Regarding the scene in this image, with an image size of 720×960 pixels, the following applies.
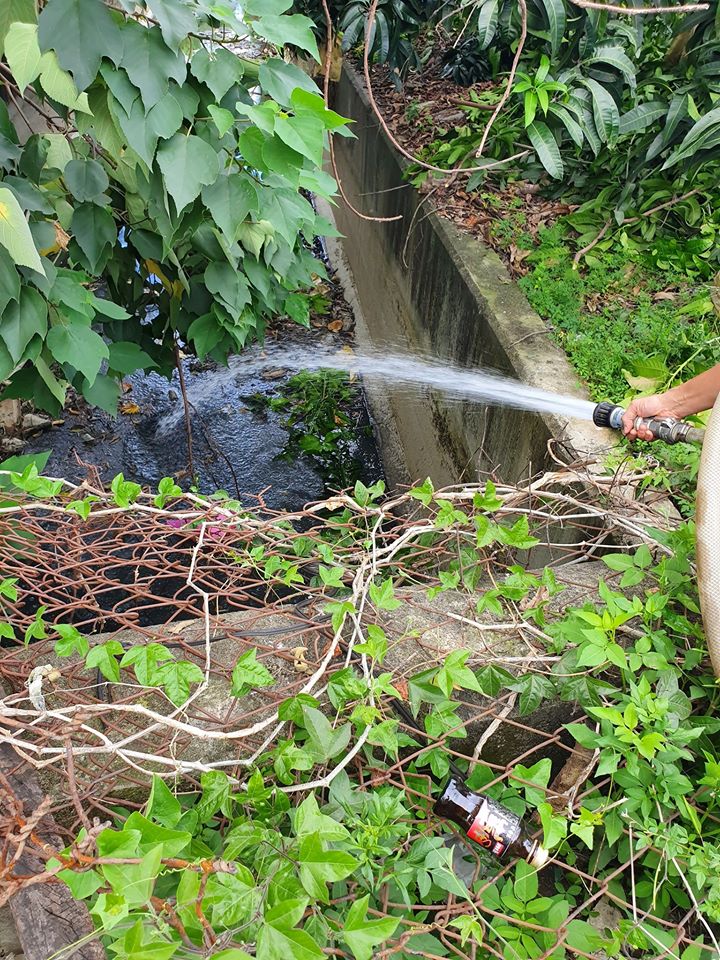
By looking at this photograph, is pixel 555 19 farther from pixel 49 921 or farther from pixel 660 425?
pixel 49 921

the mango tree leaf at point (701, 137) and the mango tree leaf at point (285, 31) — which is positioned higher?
the mango tree leaf at point (285, 31)

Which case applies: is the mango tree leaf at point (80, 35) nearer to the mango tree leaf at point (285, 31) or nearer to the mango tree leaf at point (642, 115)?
the mango tree leaf at point (285, 31)

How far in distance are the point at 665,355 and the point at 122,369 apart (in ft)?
7.98

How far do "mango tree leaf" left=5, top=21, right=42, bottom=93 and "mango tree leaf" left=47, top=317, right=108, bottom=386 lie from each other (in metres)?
0.80

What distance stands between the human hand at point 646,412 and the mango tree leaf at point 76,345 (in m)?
1.84

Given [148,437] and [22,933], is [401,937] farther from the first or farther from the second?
[148,437]

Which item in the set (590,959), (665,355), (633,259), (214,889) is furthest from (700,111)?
(214,889)

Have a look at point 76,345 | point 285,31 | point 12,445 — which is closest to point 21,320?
point 76,345

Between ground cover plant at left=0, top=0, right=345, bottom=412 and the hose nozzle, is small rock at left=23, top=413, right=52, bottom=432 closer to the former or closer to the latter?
ground cover plant at left=0, top=0, right=345, bottom=412

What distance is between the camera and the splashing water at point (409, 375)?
2.94 metres

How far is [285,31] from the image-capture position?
1.71 meters

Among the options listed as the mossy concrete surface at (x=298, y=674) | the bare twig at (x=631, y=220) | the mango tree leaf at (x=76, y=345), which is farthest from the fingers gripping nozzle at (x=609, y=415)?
the mango tree leaf at (x=76, y=345)

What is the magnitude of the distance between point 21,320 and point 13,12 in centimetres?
81

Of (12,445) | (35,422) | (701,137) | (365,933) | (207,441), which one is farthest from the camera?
(207,441)
